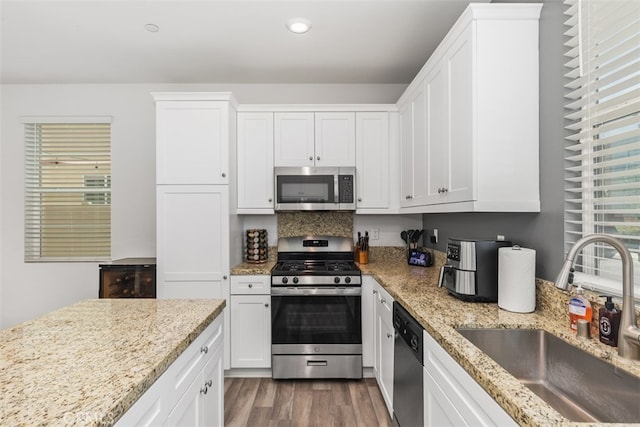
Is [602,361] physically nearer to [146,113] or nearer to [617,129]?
[617,129]

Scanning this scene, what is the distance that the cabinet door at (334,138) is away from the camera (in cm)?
297

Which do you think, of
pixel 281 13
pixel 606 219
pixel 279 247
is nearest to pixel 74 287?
pixel 279 247

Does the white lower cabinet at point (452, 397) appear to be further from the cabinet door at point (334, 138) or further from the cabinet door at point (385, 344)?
the cabinet door at point (334, 138)

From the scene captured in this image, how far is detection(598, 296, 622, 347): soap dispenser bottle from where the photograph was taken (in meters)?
1.11

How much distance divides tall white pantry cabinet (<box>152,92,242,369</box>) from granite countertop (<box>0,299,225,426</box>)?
1106 millimetres

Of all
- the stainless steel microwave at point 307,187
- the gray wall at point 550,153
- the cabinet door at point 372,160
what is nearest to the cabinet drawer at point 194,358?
the stainless steel microwave at point 307,187

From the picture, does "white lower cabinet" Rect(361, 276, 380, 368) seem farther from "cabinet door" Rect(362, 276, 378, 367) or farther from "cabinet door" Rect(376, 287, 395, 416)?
"cabinet door" Rect(376, 287, 395, 416)

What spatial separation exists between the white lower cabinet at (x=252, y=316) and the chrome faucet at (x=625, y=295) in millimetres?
2041

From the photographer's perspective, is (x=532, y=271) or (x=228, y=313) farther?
(x=228, y=313)

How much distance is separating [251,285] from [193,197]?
2.79ft

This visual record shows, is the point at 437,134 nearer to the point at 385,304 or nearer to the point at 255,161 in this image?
the point at 385,304

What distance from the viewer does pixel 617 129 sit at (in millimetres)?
1266

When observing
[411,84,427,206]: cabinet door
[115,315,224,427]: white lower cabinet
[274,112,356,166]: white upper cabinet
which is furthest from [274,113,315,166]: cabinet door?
[115,315,224,427]: white lower cabinet

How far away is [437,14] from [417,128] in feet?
2.37
